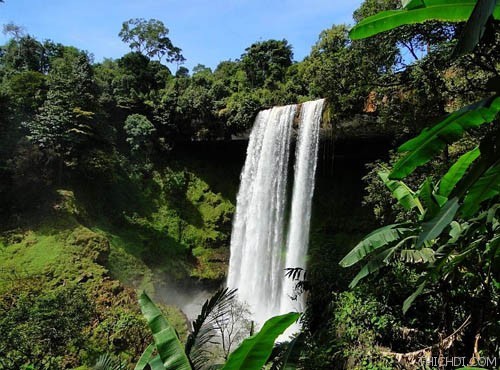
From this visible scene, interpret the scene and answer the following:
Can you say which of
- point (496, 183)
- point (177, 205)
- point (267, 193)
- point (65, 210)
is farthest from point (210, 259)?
point (496, 183)

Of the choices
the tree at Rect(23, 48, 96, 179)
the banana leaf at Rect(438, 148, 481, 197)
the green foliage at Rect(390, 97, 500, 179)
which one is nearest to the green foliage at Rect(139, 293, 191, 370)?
the green foliage at Rect(390, 97, 500, 179)

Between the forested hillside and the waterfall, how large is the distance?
39.5 inches

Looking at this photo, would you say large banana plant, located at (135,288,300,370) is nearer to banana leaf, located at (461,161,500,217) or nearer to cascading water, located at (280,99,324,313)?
banana leaf, located at (461,161,500,217)

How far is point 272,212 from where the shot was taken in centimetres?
1516

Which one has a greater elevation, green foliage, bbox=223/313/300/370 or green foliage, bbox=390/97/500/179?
green foliage, bbox=390/97/500/179

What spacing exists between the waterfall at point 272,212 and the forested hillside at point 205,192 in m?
1.00

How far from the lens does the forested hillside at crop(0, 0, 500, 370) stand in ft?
16.8

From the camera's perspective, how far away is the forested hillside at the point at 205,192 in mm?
5125

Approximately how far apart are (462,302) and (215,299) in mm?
2942

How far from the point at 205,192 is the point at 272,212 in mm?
5836

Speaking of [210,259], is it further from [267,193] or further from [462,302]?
[462,302]

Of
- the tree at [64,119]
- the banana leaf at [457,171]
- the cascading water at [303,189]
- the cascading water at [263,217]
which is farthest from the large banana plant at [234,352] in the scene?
the tree at [64,119]

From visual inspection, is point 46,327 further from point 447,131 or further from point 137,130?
point 137,130

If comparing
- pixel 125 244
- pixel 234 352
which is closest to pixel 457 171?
pixel 234 352
